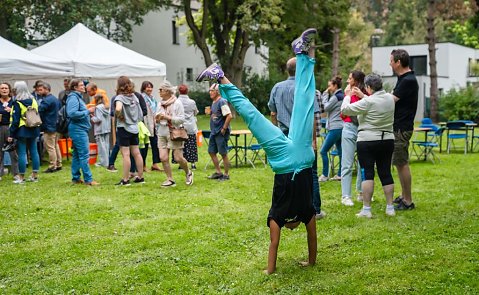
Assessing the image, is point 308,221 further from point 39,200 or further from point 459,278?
A: point 39,200

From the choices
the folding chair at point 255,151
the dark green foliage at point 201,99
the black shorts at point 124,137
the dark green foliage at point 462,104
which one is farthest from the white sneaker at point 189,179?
the dark green foliage at point 201,99

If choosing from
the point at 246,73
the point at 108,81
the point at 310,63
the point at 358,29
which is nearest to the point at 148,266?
the point at 310,63

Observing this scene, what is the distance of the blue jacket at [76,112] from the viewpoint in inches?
391

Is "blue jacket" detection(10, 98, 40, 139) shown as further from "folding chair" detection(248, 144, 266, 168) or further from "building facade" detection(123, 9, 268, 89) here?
"building facade" detection(123, 9, 268, 89)

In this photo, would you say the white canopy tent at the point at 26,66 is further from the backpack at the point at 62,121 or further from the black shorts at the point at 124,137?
the black shorts at the point at 124,137

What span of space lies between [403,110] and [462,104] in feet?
64.2

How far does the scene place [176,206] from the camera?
327 inches

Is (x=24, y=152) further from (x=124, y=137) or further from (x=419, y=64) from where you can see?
(x=419, y=64)

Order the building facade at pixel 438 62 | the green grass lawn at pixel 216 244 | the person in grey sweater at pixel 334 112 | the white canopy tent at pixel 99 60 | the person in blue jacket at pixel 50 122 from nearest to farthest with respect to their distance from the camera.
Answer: the green grass lawn at pixel 216 244 → the person in grey sweater at pixel 334 112 → the person in blue jacket at pixel 50 122 → the white canopy tent at pixel 99 60 → the building facade at pixel 438 62

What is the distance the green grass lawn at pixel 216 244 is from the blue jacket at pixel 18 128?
1.19m

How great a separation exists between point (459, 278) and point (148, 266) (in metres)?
2.79

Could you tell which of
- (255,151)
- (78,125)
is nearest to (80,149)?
(78,125)

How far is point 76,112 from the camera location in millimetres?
9945

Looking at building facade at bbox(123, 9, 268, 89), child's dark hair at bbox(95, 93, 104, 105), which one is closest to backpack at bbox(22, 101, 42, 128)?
child's dark hair at bbox(95, 93, 104, 105)
